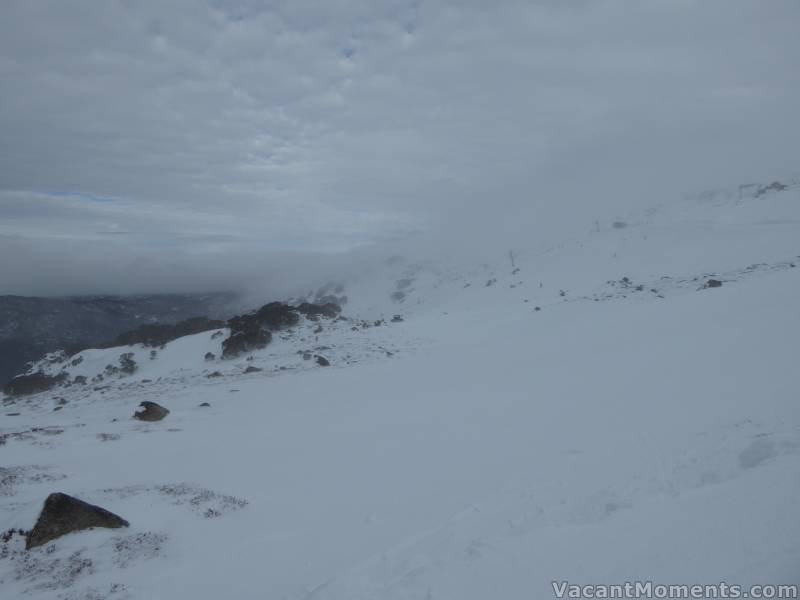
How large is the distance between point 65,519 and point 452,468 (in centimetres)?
619

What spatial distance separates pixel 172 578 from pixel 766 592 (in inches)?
248

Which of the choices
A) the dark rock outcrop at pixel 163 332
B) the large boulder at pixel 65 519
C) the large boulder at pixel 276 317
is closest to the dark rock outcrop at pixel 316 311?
the large boulder at pixel 276 317

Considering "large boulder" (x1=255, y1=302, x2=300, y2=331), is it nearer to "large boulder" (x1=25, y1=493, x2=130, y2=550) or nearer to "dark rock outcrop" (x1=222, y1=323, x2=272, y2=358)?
"dark rock outcrop" (x1=222, y1=323, x2=272, y2=358)

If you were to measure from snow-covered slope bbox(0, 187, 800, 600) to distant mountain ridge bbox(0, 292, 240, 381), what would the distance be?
56446 millimetres

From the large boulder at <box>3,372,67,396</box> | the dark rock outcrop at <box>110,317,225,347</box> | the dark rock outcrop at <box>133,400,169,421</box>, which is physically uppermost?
the dark rock outcrop at <box>110,317,225,347</box>

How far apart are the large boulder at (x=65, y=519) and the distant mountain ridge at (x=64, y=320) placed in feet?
203

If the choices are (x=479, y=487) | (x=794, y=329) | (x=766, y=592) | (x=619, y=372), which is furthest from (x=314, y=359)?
(x=766, y=592)

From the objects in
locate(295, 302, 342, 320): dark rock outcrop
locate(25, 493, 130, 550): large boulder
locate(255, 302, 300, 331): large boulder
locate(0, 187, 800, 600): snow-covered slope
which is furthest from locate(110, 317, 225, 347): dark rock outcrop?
locate(25, 493, 130, 550): large boulder

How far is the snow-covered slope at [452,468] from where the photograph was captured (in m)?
4.93

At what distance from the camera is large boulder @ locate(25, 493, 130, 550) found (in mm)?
6566

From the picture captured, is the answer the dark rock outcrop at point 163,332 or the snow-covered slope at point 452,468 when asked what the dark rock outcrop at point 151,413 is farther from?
the dark rock outcrop at point 163,332

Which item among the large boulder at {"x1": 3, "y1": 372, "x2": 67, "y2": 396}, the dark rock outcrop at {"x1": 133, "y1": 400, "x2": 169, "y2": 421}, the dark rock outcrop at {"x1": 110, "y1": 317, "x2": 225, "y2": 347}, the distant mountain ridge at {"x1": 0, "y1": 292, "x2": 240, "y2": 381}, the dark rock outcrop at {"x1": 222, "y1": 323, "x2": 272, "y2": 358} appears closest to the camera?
the dark rock outcrop at {"x1": 133, "y1": 400, "x2": 169, "y2": 421}

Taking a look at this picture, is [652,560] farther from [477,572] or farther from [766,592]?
[477,572]

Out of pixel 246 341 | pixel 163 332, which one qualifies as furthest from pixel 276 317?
pixel 163 332
